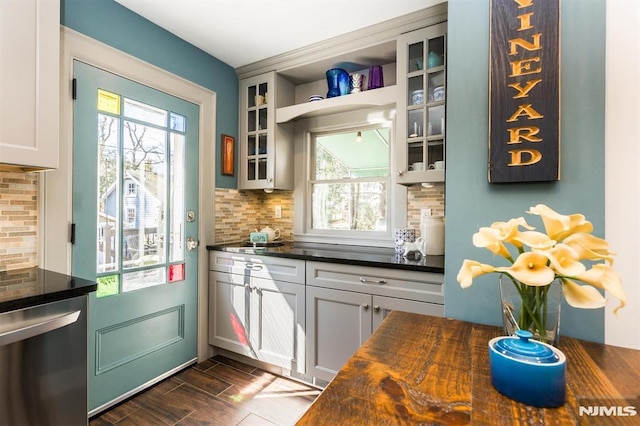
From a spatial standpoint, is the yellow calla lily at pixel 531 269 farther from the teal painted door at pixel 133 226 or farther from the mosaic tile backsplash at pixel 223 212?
the teal painted door at pixel 133 226

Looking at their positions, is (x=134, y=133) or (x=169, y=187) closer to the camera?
(x=134, y=133)

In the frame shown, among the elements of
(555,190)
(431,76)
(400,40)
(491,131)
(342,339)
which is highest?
(400,40)

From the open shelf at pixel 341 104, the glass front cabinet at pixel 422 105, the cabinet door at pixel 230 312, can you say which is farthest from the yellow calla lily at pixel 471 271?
the cabinet door at pixel 230 312

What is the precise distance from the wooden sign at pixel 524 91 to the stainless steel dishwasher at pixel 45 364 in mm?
1814

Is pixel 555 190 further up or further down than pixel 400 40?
further down

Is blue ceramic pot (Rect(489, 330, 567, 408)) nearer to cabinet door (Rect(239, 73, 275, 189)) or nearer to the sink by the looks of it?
the sink

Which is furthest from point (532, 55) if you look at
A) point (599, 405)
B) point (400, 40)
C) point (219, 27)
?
point (219, 27)

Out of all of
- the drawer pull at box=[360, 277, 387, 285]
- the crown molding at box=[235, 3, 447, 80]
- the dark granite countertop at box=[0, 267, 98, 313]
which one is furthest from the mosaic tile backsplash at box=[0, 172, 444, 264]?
the crown molding at box=[235, 3, 447, 80]

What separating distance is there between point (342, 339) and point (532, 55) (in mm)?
1800

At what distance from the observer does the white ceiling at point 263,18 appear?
200cm

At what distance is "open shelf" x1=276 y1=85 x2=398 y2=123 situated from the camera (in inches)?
89.9

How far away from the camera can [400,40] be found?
2189 millimetres

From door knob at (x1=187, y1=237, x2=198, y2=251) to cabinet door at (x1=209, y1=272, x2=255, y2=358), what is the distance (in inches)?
11.4

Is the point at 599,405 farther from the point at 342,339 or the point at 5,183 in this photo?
the point at 5,183
